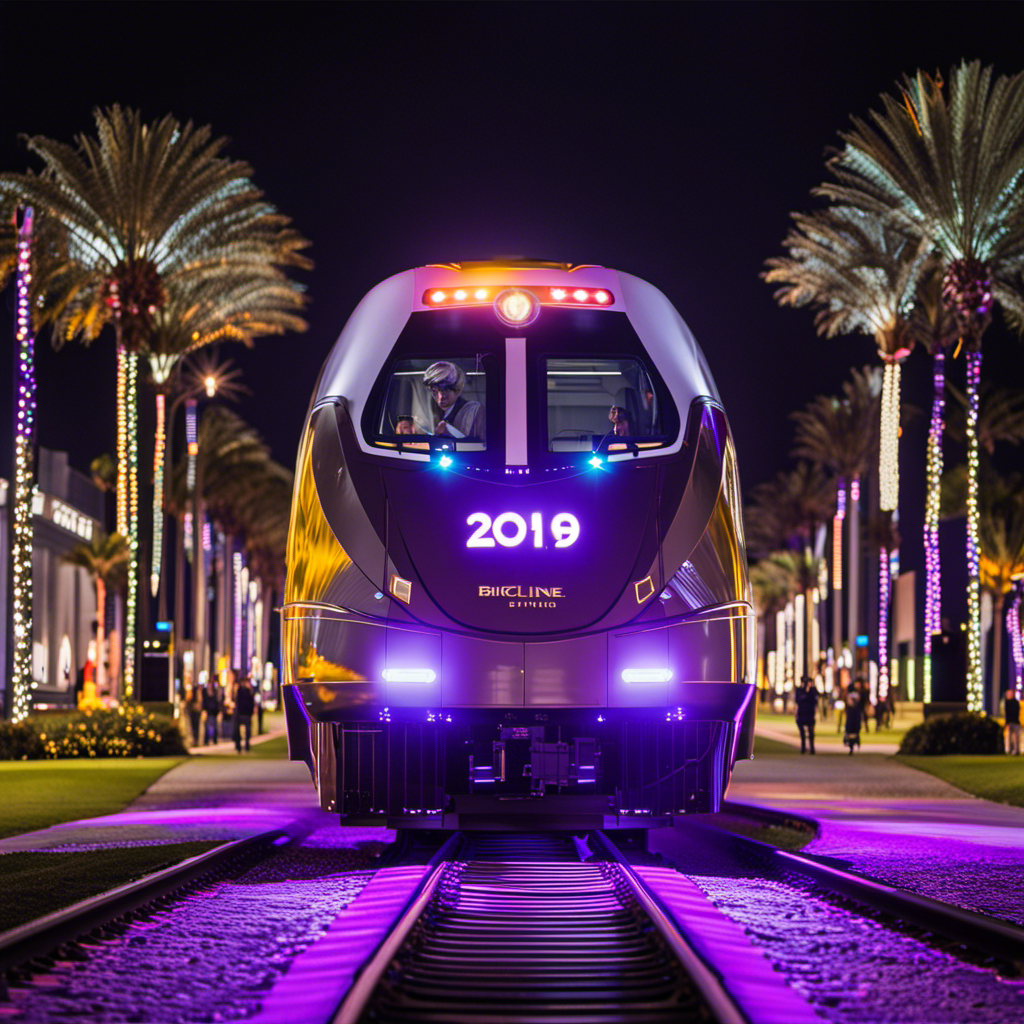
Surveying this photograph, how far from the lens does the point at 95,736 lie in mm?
32344

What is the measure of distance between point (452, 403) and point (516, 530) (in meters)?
1.19

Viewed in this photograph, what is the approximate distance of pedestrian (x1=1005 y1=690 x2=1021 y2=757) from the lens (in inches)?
1220

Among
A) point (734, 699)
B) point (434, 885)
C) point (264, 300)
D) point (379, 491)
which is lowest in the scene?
point (434, 885)

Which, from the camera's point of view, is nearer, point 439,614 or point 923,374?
point 439,614

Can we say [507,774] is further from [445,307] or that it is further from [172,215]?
[172,215]

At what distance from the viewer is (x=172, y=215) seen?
36562mm

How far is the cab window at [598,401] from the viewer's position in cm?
1075

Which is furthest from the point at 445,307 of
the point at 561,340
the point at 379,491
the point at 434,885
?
the point at 434,885

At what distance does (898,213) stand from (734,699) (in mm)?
28171

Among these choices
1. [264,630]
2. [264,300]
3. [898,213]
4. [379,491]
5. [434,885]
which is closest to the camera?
[434,885]

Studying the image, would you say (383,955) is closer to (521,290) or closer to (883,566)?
(521,290)

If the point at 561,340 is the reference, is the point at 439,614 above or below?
below

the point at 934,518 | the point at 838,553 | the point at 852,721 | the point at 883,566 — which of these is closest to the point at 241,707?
the point at 852,721

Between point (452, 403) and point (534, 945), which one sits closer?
point (534, 945)
